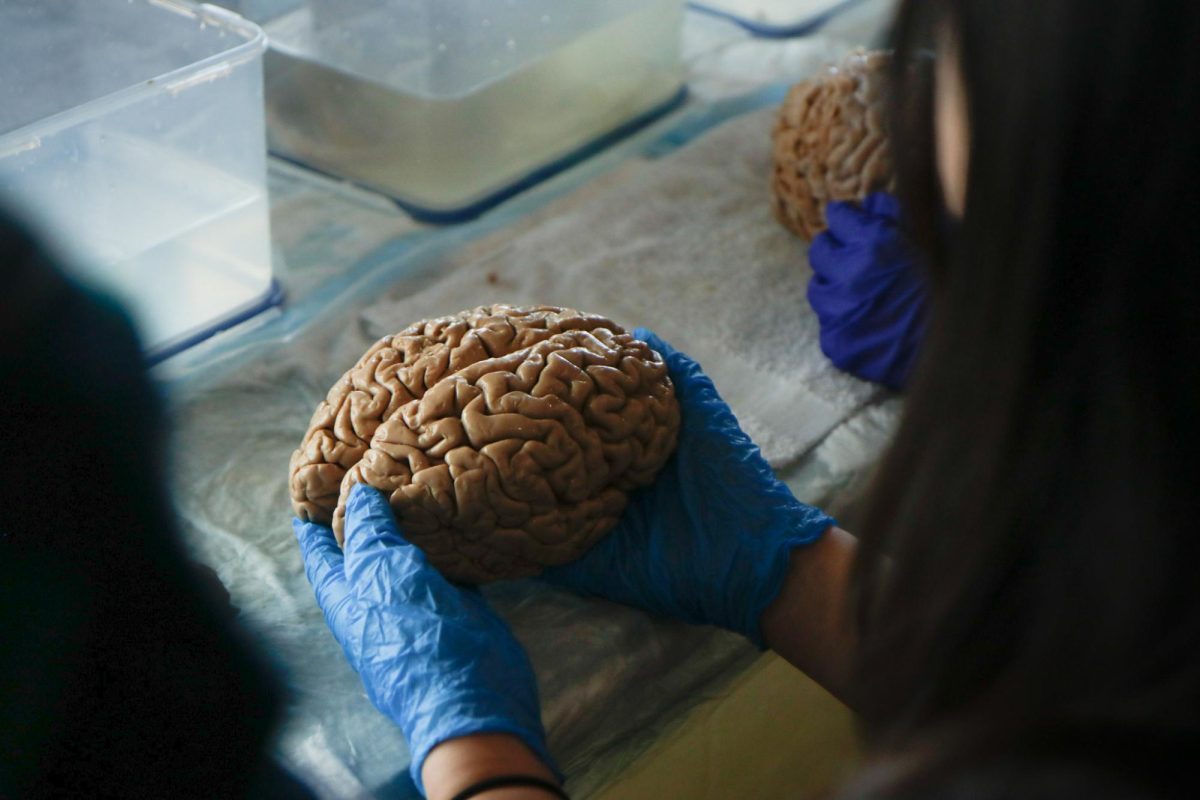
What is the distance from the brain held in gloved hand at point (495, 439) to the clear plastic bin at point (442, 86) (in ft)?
2.00

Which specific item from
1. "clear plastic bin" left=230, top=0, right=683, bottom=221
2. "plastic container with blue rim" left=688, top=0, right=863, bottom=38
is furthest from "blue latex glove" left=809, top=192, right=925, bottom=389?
"plastic container with blue rim" left=688, top=0, right=863, bottom=38

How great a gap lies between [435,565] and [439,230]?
0.76m

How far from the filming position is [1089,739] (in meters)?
0.49

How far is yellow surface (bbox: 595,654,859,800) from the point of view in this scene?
3.46 ft

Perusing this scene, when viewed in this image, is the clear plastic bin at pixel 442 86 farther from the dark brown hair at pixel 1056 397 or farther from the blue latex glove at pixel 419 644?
the dark brown hair at pixel 1056 397

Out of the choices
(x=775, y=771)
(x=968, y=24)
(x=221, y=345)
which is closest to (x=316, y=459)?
(x=221, y=345)

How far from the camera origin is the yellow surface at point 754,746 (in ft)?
3.46

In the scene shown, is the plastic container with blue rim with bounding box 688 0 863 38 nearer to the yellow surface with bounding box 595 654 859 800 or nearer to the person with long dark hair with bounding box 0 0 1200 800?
the yellow surface with bounding box 595 654 859 800

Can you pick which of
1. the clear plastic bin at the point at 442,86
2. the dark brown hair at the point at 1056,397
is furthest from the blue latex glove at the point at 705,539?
the clear plastic bin at the point at 442,86

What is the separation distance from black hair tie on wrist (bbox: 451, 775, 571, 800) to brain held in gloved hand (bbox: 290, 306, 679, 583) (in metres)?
0.21

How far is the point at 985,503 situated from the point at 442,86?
1169 mm

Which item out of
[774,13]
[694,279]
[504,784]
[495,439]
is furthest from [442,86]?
[504,784]

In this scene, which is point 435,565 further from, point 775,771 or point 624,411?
point 775,771

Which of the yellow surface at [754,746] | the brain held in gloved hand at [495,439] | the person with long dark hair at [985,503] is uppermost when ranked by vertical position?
the person with long dark hair at [985,503]
